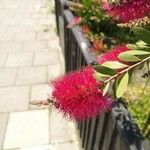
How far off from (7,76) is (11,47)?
3.96 feet

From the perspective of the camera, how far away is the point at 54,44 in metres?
5.91

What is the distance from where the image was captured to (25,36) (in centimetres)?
641

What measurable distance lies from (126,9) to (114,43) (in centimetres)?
235

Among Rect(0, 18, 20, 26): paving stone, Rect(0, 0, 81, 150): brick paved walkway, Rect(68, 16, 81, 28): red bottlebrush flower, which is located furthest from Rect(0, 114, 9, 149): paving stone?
Rect(0, 18, 20, 26): paving stone

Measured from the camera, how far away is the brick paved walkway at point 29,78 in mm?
3473

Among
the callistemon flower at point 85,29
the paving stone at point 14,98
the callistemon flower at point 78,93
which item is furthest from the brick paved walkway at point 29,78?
the callistemon flower at point 78,93

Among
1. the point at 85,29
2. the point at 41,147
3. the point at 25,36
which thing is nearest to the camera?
the point at 85,29

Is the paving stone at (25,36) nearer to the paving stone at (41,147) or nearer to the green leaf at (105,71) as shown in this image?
the paving stone at (41,147)

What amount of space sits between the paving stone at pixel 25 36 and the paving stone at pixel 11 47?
232mm

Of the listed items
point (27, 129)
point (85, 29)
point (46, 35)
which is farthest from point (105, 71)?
point (46, 35)

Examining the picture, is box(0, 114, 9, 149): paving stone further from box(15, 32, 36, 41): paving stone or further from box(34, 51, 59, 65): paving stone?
box(15, 32, 36, 41): paving stone

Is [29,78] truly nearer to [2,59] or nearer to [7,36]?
[2,59]

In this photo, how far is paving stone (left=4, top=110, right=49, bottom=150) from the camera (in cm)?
342

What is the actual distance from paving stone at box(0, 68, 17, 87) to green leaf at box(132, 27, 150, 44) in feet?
13.4
